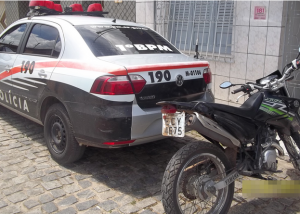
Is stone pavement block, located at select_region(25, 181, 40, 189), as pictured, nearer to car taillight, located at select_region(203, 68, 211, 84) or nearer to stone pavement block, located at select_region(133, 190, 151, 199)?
stone pavement block, located at select_region(133, 190, 151, 199)

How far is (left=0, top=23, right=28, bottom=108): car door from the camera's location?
15.5 ft

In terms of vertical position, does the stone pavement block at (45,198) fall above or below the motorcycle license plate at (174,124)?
below

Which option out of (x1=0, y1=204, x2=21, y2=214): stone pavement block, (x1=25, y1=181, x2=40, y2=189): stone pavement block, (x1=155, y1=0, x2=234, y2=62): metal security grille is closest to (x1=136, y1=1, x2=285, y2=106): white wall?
(x1=155, y1=0, x2=234, y2=62): metal security grille

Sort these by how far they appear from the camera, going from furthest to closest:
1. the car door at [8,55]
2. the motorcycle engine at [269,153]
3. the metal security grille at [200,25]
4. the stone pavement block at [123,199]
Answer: the metal security grille at [200,25] → the car door at [8,55] → the stone pavement block at [123,199] → the motorcycle engine at [269,153]

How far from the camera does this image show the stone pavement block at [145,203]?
126 inches

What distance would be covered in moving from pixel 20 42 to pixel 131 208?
9.46 ft

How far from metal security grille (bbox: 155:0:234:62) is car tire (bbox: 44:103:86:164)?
321 centimetres

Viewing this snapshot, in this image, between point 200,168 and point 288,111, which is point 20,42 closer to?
point 200,168

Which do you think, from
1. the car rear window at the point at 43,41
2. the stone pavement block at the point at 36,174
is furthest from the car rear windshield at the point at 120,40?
the stone pavement block at the point at 36,174

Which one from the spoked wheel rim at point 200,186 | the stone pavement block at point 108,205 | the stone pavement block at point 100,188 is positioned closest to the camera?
the spoked wheel rim at point 200,186

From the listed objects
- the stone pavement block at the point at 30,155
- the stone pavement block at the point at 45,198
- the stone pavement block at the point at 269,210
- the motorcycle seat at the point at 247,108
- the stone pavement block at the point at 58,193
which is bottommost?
the stone pavement block at the point at 269,210

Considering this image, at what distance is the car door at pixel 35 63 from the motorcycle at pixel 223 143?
1.86 metres

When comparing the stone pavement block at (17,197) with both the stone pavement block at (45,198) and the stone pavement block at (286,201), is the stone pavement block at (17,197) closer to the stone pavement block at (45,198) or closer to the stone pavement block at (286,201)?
the stone pavement block at (45,198)

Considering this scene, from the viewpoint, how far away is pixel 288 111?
3.15 m
